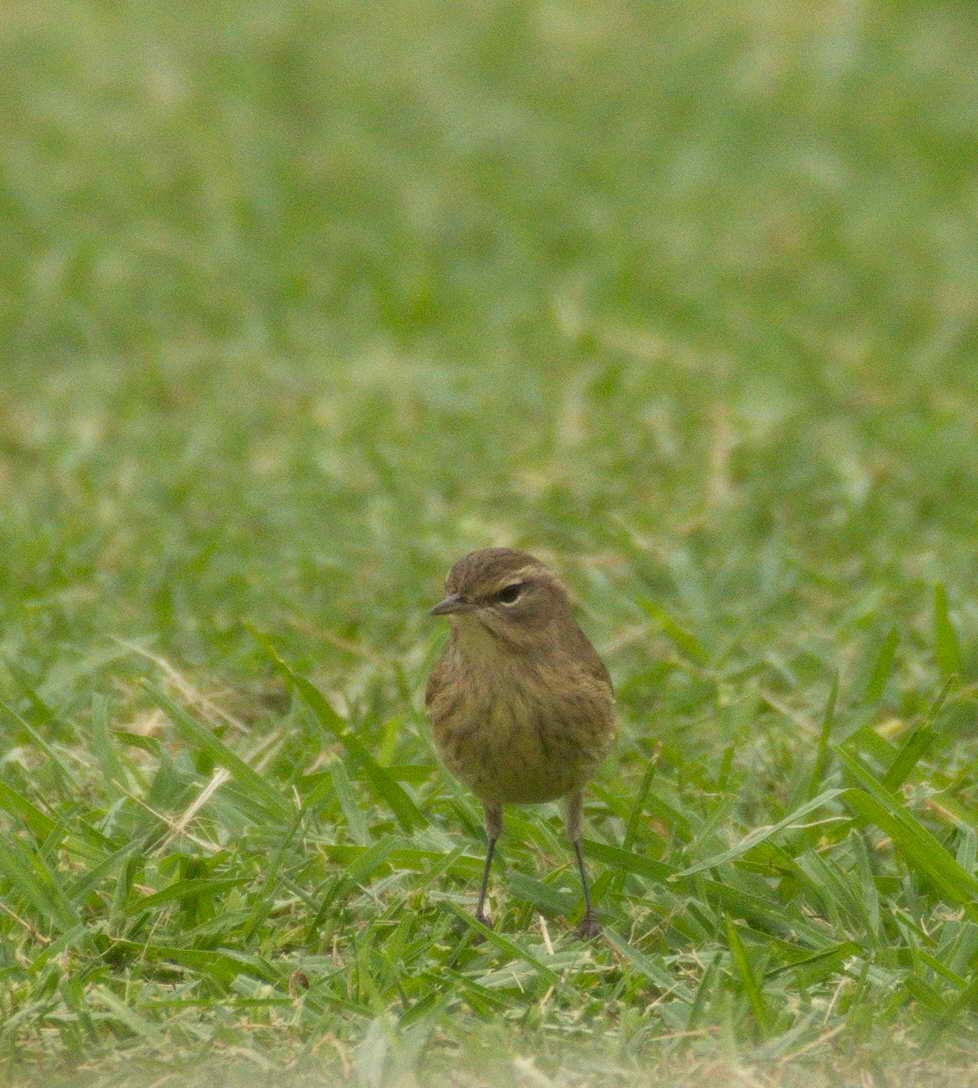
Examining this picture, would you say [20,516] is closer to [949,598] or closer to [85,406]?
[85,406]

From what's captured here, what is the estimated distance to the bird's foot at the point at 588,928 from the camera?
4500mm

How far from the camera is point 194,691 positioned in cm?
562

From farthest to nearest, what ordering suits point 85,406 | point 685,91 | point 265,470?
point 685,91, point 85,406, point 265,470

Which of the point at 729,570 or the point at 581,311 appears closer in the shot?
the point at 729,570

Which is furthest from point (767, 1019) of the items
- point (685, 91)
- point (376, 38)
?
point (376, 38)

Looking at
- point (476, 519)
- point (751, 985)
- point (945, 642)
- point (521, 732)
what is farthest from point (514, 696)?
point (476, 519)

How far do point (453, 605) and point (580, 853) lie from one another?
65 cm

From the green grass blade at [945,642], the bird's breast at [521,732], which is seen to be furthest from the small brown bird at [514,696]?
the green grass blade at [945,642]

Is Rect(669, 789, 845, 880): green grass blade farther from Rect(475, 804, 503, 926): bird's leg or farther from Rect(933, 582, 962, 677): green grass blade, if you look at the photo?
→ Rect(933, 582, 962, 677): green grass blade

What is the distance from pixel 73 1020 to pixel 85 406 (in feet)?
15.3

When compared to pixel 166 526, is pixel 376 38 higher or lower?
higher

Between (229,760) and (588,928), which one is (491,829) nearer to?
(588,928)

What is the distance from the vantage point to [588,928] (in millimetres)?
4520

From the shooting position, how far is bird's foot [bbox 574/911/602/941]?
4500 millimetres
